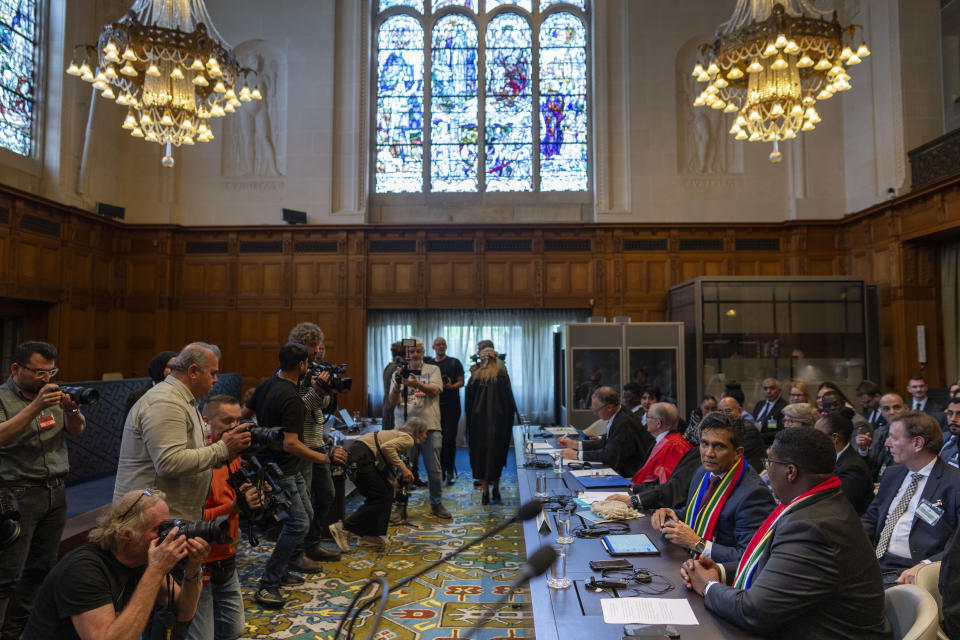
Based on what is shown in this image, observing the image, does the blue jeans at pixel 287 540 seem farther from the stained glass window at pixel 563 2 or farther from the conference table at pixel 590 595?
the stained glass window at pixel 563 2

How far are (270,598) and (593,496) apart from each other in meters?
2.16

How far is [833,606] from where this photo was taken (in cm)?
189

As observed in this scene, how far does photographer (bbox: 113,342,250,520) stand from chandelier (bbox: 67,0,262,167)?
465 centimetres

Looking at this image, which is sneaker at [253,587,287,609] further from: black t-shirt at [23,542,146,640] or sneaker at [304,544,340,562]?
black t-shirt at [23,542,146,640]

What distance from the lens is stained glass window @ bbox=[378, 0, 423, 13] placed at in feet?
37.4

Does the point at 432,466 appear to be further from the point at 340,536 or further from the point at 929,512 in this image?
the point at 929,512

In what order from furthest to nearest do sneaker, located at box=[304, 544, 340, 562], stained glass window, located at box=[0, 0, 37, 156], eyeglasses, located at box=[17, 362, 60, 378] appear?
stained glass window, located at box=[0, 0, 37, 156] < sneaker, located at box=[304, 544, 340, 562] < eyeglasses, located at box=[17, 362, 60, 378]

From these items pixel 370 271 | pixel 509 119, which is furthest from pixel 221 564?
pixel 509 119

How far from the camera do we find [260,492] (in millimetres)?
2648

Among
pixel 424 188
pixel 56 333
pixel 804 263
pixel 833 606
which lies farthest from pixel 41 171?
pixel 804 263

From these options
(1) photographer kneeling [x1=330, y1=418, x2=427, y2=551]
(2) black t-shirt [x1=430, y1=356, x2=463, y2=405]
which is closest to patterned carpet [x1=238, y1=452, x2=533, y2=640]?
(1) photographer kneeling [x1=330, y1=418, x2=427, y2=551]

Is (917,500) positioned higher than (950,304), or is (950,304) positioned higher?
(950,304)

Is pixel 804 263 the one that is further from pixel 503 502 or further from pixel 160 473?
pixel 160 473

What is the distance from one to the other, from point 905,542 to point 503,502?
4192 millimetres
